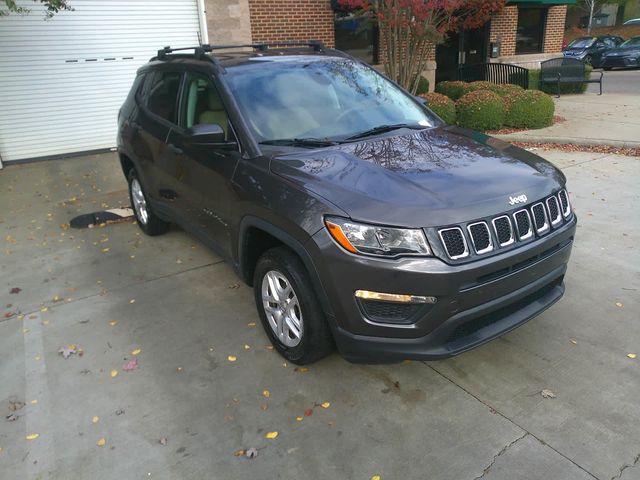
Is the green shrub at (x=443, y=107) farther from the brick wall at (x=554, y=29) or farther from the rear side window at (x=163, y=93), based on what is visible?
the brick wall at (x=554, y=29)

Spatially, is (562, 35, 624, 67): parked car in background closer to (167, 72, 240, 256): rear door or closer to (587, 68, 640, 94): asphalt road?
(587, 68, 640, 94): asphalt road

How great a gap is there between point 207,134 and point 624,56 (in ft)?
90.9

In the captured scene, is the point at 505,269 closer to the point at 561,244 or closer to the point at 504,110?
the point at 561,244

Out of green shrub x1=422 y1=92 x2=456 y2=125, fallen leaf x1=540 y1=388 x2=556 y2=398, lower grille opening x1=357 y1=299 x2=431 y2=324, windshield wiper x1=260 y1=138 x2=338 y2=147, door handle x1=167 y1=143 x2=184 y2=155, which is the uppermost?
windshield wiper x1=260 y1=138 x2=338 y2=147

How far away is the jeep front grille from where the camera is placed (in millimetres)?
2535

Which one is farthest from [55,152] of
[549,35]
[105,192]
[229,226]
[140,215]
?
[549,35]

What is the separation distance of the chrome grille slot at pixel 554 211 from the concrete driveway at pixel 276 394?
859mm

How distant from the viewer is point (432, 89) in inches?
548

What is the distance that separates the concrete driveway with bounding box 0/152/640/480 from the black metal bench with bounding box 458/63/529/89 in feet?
34.1

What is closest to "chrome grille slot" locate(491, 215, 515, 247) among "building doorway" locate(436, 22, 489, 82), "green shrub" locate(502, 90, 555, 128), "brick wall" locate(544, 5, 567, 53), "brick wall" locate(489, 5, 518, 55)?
"green shrub" locate(502, 90, 555, 128)

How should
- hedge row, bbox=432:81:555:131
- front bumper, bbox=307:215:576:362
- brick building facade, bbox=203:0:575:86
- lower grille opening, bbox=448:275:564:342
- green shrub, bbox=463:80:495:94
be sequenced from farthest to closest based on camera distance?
green shrub, bbox=463:80:495:94
brick building facade, bbox=203:0:575:86
hedge row, bbox=432:81:555:131
lower grille opening, bbox=448:275:564:342
front bumper, bbox=307:215:576:362

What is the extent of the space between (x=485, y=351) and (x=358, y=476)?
130 cm

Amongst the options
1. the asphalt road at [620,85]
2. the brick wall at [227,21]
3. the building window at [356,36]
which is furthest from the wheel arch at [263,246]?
the asphalt road at [620,85]

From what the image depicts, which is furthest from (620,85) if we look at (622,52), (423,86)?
(622,52)
